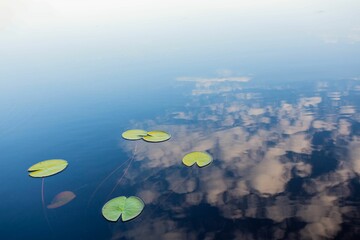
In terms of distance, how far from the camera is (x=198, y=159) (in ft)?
22.7

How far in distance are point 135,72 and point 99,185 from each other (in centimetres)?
855

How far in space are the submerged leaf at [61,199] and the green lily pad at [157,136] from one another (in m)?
2.48

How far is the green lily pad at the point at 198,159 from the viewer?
677 centimetres

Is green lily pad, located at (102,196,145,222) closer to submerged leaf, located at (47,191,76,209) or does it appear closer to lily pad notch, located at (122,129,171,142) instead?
submerged leaf, located at (47,191,76,209)

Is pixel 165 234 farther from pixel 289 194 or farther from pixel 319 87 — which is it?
pixel 319 87

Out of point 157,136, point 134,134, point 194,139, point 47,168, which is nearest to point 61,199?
point 47,168

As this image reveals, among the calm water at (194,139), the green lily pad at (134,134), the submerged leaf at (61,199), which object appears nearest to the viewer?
the calm water at (194,139)

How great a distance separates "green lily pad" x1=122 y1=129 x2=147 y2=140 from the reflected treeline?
369mm

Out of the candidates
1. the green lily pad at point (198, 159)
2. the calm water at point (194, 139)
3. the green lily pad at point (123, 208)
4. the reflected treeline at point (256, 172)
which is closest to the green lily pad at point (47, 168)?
the calm water at point (194, 139)

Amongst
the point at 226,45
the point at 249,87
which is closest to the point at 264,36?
the point at 226,45

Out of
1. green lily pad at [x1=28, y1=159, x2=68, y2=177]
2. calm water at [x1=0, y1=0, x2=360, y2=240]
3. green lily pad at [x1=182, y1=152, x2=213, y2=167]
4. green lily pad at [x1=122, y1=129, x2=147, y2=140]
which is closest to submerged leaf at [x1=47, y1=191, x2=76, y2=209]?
calm water at [x1=0, y1=0, x2=360, y2=240]

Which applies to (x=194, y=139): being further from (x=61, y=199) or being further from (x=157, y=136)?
(x=61, y=199)

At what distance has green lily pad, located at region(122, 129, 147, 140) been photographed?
8.18 metres

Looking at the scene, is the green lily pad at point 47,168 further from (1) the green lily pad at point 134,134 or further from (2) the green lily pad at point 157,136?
(2) the green lily pad at point 157,136
